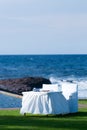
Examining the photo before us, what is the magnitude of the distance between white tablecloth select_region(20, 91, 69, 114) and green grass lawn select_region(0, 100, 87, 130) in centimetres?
17

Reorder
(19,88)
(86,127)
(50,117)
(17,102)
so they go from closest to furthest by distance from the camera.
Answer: (86,127)
(50,117)
(17,102)
(19,88)

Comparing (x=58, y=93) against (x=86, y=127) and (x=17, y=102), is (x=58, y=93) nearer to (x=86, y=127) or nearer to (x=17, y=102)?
(x=86, y=127)

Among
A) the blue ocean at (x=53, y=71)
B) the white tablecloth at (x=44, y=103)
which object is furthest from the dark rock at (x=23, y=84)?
the white tablecloth at (x=44, y=103)

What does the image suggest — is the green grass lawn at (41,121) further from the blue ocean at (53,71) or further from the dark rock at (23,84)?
the dark rock at (23,84)

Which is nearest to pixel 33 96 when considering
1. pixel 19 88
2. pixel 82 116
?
pixel 82 116

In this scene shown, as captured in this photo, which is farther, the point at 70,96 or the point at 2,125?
the point at 70,96

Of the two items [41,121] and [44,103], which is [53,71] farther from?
[41,121]

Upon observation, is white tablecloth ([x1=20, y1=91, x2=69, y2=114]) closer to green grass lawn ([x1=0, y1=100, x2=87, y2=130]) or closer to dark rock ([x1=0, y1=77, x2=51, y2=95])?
Answer: green grass lawn ([x1=0, y1=100, x2=87, y2=130])

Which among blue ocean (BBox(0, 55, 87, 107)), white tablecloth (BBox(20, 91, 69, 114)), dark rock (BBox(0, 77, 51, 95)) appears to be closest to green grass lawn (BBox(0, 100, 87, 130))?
white tablecloth (BBox(20, 91, 69, 114))

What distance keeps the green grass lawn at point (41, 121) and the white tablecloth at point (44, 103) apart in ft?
0.56

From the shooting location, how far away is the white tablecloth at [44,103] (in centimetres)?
1441

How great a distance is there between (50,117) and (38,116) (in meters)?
0.43

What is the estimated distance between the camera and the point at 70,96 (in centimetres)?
1519

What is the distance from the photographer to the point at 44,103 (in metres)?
14.4
